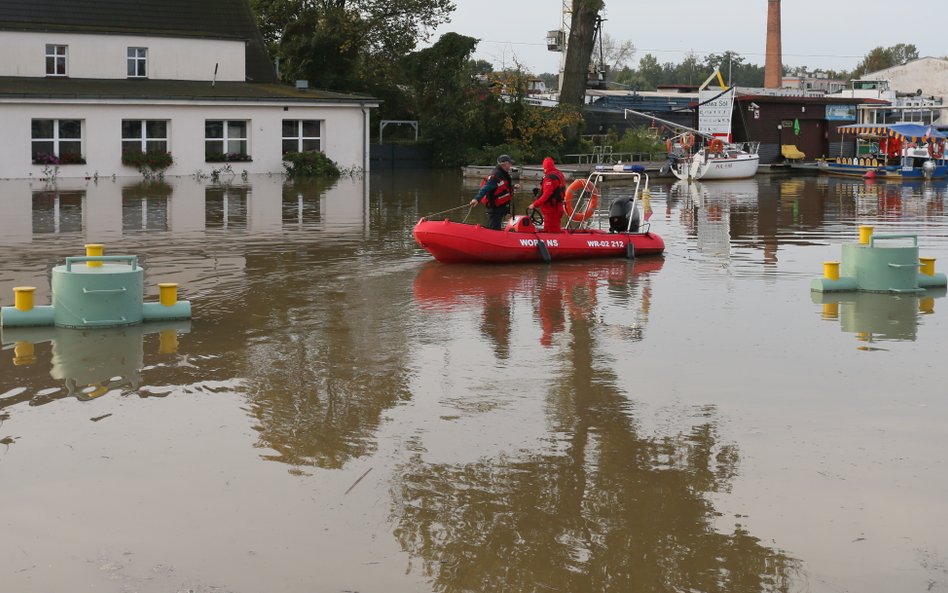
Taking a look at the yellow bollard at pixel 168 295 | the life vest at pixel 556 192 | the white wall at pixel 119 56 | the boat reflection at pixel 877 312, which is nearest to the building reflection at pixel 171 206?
the white wall at pixel 119 56

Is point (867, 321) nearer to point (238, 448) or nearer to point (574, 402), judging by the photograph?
point (574, 402)

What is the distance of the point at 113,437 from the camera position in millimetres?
8805

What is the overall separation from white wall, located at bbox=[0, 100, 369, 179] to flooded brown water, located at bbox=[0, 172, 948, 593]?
69.5 feet

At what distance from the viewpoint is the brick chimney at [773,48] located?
8500 cm

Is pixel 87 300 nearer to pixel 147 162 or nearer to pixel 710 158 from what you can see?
pixel 147 162

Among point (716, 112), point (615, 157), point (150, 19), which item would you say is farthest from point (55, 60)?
point (716, 112)

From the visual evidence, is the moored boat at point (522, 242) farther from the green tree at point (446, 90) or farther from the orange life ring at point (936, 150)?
the green tree at point (446, 90)

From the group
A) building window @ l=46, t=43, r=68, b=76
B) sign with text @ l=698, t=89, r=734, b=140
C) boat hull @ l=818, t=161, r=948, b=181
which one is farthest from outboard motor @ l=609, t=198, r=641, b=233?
sign with text @ l=698, t=89, r=734, b=140

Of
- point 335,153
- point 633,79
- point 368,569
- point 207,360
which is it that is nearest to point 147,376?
point 207,360

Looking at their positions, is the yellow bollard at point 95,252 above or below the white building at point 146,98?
below

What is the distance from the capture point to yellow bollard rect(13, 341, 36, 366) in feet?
36.5

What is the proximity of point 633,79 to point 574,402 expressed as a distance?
471 feet

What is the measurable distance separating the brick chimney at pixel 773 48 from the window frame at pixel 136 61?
54174 mm

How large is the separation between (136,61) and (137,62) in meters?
0.05
